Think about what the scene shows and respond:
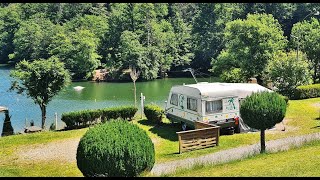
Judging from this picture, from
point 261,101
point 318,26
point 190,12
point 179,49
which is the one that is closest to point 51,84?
point 261,101

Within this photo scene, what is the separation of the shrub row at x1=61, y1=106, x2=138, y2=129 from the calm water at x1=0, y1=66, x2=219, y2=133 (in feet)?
10.7

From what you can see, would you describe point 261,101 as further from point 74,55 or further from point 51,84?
point 74,55

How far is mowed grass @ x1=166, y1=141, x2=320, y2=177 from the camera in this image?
870cm

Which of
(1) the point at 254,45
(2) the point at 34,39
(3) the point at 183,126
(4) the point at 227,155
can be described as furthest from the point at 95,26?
(4) the point at 227,155

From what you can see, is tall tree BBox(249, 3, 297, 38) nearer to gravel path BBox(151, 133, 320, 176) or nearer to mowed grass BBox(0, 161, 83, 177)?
gravel path BBox(151, 133, 320, 176)

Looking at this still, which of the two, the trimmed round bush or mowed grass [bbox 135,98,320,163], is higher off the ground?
the trimmed round bush

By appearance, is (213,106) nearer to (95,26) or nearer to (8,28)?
(95,26)

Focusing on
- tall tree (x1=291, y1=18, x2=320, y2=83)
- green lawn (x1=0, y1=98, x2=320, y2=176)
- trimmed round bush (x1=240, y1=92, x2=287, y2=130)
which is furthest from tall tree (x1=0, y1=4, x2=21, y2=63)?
trimmed round bush (x1=240, y1=92, x2=287, y2=130)

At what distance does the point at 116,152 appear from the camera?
26.6 feet

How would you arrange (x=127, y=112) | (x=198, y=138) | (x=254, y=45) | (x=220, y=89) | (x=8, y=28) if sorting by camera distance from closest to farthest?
(x=198, y=138) → (x=220, y=89) → (x=127, y=112) → (x=254, y=45) → (x=8, y=28)

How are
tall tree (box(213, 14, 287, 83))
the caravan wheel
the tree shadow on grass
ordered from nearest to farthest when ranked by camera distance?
the tree shadow on grass < the caravan wheel < tall tree (box(213, 14, 287, 83))

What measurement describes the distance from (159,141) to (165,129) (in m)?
2.45

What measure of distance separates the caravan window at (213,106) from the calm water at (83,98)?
986 centimetres

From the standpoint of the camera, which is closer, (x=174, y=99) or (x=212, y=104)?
(x=212, y=104)
